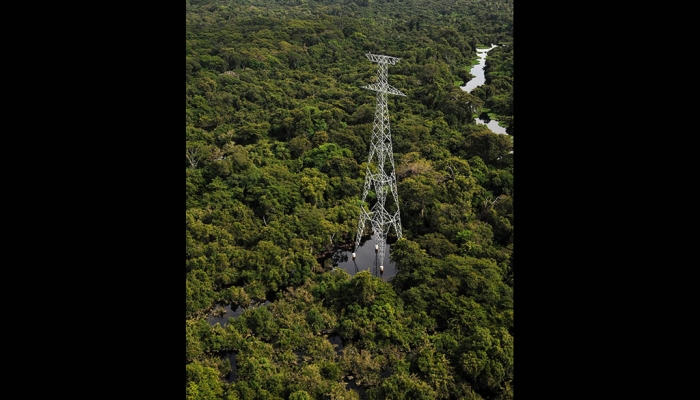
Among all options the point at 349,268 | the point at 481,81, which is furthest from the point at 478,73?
the point at 349,268

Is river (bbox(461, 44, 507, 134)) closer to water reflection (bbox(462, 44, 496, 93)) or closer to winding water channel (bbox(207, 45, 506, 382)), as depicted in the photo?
water reflection (bbox(462, 44, 496, 93))

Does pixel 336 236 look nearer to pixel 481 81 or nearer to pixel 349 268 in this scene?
pixel 349 268

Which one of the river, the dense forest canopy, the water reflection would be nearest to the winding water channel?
the dense forest canopy

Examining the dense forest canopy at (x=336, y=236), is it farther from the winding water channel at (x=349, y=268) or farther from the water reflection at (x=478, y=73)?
the water reflection at (x=478, y=73)

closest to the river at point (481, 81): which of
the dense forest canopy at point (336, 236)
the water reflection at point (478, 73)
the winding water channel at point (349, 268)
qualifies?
the water reflection at point (478, 73)
